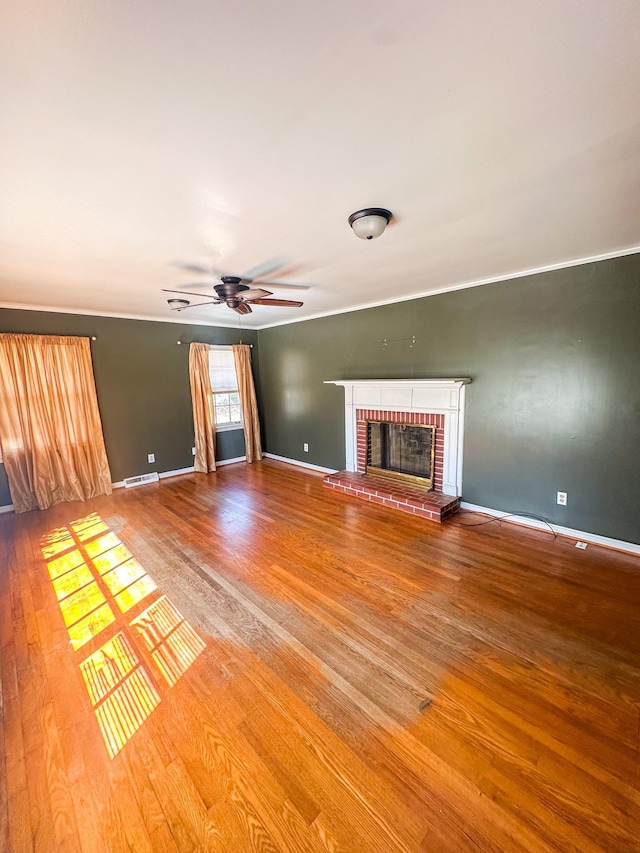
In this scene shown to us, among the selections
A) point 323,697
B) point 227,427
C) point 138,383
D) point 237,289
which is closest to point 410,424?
point 237,289

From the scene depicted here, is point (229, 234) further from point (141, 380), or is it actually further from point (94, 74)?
point (141, 380)

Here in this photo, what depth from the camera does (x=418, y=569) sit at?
2.75 meters

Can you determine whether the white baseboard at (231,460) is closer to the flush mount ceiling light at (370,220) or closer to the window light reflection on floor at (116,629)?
the window light reflection on floor at (116,629)

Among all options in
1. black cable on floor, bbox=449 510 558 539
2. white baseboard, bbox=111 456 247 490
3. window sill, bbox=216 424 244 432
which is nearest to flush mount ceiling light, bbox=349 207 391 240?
black cable on floor, bbox=449 510 558 539

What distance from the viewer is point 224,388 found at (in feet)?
19.6

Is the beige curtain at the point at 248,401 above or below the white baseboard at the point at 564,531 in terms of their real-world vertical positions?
above

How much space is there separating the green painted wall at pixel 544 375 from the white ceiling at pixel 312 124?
2.35 ft

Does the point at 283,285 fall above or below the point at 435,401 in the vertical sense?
above

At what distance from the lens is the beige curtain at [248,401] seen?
6055mm

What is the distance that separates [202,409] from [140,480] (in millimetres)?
1416

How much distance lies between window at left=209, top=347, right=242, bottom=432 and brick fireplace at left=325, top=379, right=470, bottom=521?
7.09ft

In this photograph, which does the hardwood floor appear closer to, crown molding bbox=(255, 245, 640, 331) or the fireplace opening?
the fireplace opening

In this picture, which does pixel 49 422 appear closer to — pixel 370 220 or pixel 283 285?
pixel 283 285

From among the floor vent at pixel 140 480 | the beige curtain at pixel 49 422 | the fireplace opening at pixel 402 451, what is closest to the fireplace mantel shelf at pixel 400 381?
the fireplace opening at pixel 402 451
